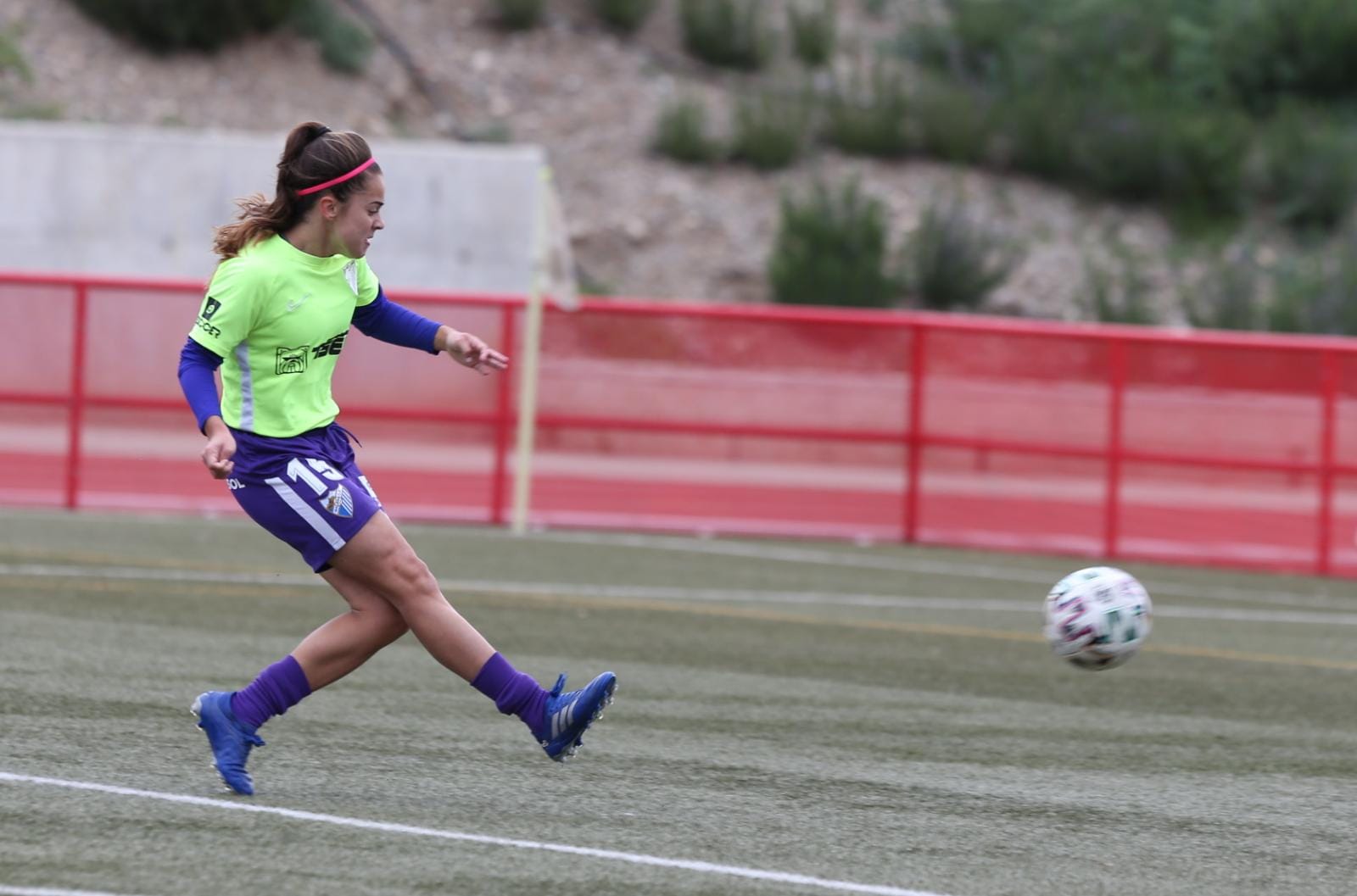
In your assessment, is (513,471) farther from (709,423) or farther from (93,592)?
(93,592)

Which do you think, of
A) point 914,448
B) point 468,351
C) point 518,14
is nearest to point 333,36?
point 518,14

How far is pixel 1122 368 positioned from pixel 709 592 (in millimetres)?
4979

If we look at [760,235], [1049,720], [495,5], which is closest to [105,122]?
[495,5]

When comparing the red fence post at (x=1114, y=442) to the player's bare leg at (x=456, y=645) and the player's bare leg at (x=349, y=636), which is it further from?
the player's bare leg at (x=349, y=636)

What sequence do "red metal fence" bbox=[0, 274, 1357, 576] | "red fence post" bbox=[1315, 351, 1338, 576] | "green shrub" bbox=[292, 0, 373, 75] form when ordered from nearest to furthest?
1. "red fence post" bbox=[1315, 351, 1338, 576]
2. "red metal fence" bbox=[0, 274, 1357, 576]
3. "green shrub" bbox=[292, 0, 373, 75]

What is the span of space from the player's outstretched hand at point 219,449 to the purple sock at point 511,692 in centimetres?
98

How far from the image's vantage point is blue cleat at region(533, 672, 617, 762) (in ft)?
18.1

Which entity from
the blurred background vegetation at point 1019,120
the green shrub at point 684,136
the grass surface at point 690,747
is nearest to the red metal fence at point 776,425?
the grass surface at point 690,747

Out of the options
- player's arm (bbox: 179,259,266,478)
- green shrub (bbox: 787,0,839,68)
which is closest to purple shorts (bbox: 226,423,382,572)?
player's arm (bbox: 179,259,266,478)

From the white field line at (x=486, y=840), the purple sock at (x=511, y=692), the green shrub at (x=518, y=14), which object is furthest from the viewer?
the green shrub at (x=518, y=14)

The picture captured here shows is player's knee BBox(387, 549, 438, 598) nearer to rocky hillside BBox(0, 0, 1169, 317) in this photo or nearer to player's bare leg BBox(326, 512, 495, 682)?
player's bare leg BBox(326, 512, 495, 682)

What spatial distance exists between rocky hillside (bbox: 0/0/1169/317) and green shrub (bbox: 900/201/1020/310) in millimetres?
1203

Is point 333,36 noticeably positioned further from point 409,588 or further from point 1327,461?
point 409,588

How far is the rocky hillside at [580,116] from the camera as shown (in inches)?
1155
